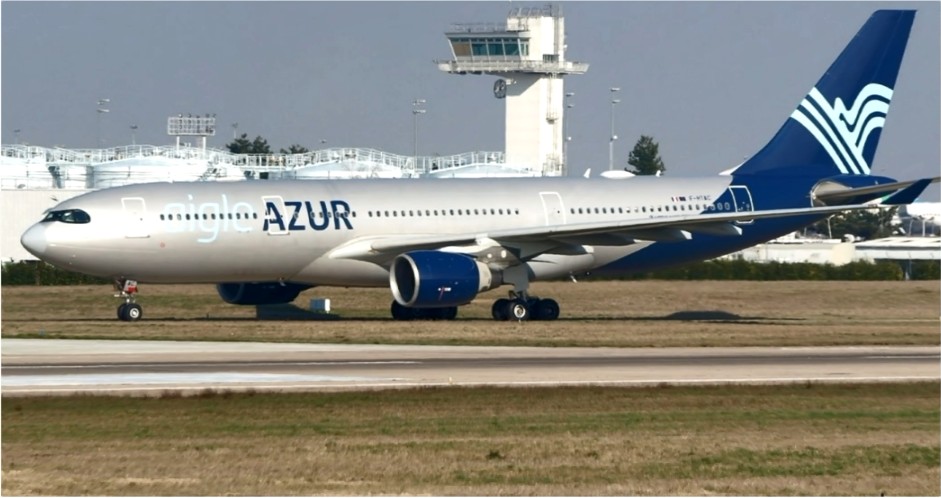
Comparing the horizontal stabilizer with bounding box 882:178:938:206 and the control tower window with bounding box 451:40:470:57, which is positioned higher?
the control tower window with bounding box 451:40:470:57

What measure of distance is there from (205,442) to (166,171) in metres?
61.6

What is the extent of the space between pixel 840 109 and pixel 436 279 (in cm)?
1458

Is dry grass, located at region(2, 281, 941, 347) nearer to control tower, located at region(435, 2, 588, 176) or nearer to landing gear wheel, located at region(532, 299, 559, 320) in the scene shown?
landing gear wheel, located at region(532, 299, 559, 320)

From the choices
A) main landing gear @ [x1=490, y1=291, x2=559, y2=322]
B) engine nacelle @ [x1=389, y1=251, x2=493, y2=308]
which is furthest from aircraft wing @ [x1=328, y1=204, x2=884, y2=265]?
main landing gear @ [x1=490, y1=291, x2=559, y2=322]

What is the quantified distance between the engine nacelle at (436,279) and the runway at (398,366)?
5779 mm

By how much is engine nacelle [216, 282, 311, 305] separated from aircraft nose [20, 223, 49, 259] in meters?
5.39

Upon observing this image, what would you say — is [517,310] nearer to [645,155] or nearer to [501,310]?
[501,310]

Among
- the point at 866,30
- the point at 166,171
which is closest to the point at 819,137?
the point at 866,30

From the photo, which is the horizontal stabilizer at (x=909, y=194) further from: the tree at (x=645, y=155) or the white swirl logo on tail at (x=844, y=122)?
the tree at (x=645, y=155)

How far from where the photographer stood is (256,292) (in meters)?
41.5

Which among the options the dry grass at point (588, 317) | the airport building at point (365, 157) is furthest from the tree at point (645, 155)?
the dry grass at point (588, 317)

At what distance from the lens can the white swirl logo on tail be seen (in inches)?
1763

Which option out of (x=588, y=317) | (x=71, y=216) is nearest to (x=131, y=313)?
(x=71, y=216)

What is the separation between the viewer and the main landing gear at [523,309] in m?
39.2
